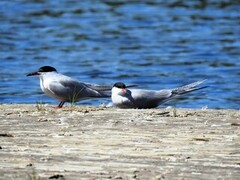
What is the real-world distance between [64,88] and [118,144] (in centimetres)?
315

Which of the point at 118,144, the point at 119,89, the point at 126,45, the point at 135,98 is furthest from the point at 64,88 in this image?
the point at 126,45

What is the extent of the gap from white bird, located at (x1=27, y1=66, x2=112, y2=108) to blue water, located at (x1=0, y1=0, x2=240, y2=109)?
2.53 meters

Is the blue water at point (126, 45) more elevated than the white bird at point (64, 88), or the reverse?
the white bird at point (64, 88)

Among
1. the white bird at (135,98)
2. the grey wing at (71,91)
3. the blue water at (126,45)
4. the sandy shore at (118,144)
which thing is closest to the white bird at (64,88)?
the grey wing at (71,91)

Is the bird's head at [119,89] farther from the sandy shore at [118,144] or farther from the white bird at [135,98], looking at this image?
the sandy shore at [118,144]

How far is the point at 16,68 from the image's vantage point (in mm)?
18250

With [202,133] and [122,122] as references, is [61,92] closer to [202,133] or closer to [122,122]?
[122,122]

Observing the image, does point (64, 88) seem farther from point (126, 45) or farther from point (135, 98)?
point (126, 45)


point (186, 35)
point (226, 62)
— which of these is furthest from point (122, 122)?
point (186, 35)

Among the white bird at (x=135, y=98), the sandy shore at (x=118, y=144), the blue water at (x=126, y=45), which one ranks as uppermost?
the sandy shore at (x=118, y=144)

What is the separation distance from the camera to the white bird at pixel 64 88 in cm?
1102

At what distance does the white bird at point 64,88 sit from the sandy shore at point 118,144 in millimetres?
915

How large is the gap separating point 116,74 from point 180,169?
34.7 ft

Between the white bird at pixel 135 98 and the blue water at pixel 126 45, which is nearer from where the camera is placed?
the white bird at pixel 135 98
